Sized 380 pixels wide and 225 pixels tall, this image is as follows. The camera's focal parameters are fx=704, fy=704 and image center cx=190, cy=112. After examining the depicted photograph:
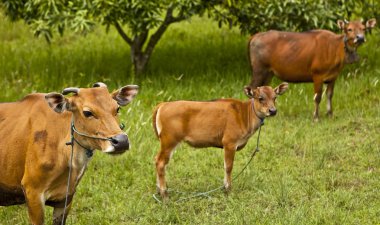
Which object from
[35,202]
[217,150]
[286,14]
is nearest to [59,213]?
[35,202]

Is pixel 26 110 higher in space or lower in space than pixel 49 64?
higher

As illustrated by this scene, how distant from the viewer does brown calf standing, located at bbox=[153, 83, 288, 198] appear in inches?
332

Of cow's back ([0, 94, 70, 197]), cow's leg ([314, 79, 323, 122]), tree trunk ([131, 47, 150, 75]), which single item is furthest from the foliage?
cow's back ([0, 94, 70, 197])

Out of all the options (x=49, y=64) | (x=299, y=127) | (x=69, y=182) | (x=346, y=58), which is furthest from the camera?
(x=49, y=64)

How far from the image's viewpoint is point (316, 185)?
29.2ft

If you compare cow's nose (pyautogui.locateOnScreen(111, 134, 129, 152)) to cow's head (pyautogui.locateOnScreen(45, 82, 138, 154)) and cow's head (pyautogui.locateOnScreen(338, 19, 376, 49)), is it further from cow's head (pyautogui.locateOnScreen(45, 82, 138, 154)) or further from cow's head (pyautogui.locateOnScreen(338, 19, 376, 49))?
cow's head (pyautogui.locateOnScreen(338, 19, 376, 49))

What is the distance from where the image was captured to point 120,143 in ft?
19.6

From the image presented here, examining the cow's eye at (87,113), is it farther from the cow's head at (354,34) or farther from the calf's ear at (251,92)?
the cow's head at (354,34)

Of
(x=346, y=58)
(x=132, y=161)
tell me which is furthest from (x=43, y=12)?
(x=346, y=58)

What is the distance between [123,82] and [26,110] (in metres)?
7.18

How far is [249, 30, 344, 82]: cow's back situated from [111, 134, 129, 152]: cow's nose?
663cm

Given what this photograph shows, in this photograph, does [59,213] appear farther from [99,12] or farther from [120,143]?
[99,12]

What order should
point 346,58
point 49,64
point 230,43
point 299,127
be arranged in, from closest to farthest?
point 299,127, point 346,58, point 49,64, point 230,43

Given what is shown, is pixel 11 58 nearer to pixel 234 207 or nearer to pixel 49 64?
pixel 49 64
